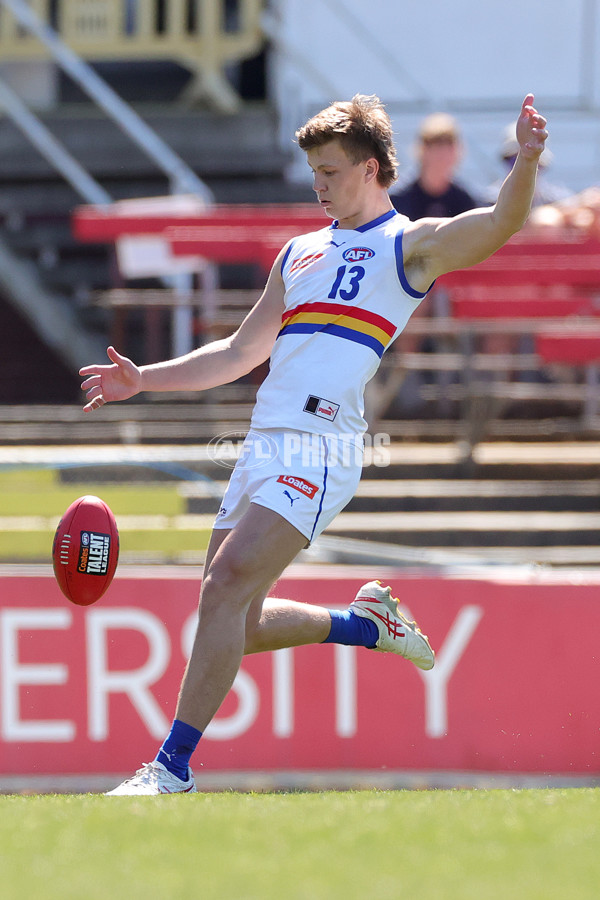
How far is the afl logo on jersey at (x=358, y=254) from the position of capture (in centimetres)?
405

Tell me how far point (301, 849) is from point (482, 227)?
5.83 ft

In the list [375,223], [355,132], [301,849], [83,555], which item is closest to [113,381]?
[83,555]

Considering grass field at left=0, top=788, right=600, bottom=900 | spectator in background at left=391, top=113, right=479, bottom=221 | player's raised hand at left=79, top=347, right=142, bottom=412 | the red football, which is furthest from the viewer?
spectator in background at left=391, top=113, right=479, bottom=221

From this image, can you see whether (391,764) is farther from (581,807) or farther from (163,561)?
(581,807)

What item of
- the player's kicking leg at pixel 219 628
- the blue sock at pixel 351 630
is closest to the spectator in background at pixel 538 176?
the blue sock at pixel 351 630

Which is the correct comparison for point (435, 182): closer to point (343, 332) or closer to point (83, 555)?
point (343, 332)

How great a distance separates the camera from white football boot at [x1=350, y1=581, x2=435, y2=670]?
4.43 m

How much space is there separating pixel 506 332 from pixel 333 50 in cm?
597

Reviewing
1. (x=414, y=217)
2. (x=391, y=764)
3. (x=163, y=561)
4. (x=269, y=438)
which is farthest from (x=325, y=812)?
(x=414, y=217)

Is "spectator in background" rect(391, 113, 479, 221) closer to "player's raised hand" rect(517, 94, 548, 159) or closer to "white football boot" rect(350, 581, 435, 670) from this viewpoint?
"white football boot" rect(350, 581, 435, 670)

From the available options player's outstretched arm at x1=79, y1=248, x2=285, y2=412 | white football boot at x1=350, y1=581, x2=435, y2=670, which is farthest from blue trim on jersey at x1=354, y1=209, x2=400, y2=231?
white football boot at x1=350, y1=581, x2=435, y2=670

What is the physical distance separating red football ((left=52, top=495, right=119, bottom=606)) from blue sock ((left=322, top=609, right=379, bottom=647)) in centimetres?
74

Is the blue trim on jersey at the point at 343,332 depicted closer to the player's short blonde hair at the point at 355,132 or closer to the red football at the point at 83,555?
the player's short blonde hair at the point at 355,132

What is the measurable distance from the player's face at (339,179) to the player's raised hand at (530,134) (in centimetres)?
54
